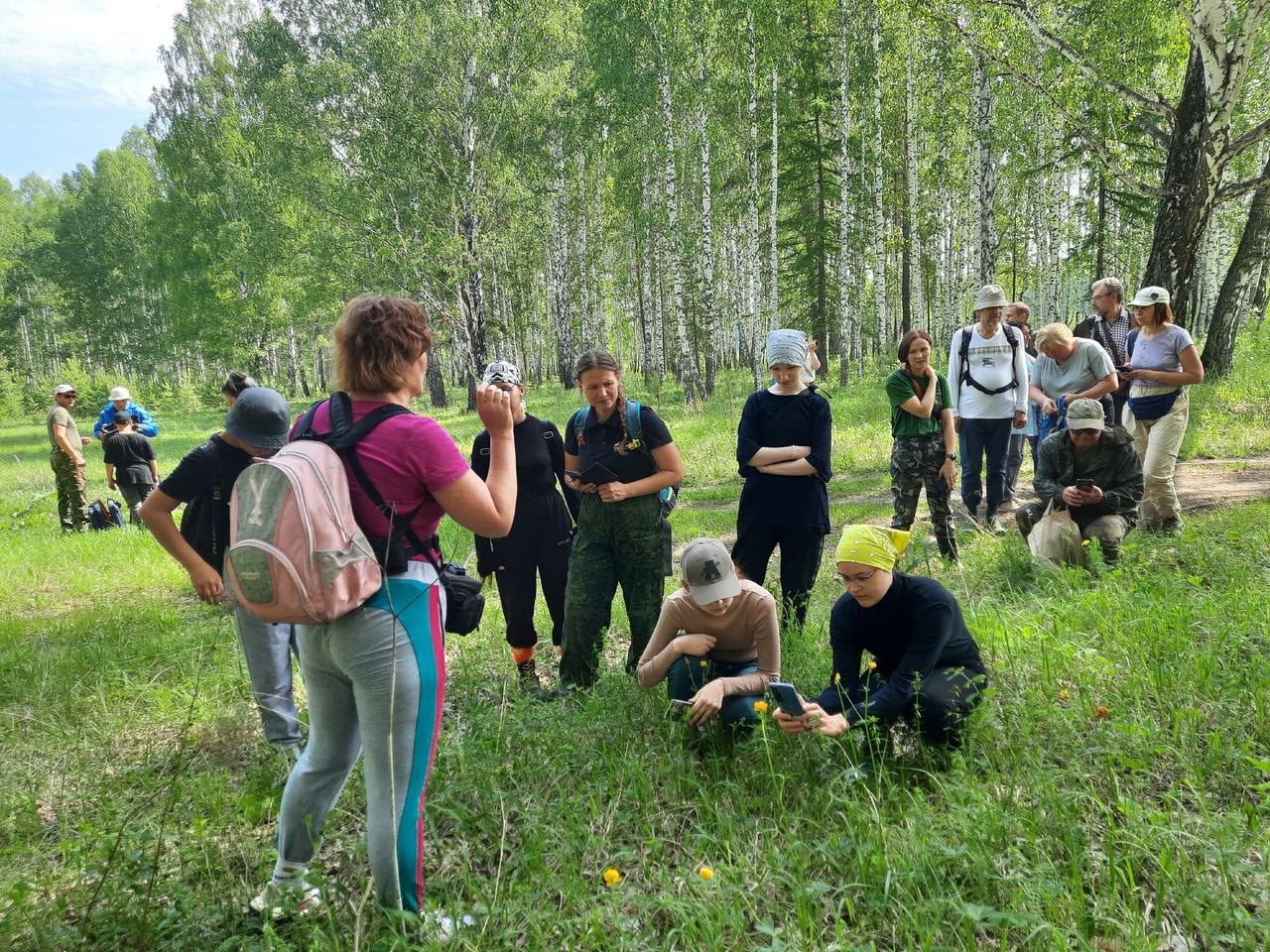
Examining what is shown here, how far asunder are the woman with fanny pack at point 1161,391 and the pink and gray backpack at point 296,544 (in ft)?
19.4

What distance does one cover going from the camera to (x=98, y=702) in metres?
4.37

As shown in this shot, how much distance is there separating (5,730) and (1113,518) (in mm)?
6955

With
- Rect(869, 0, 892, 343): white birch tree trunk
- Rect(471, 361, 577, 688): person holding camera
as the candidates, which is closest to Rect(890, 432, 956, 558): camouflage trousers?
Rect(471, 361, 577, 688): person holding camera

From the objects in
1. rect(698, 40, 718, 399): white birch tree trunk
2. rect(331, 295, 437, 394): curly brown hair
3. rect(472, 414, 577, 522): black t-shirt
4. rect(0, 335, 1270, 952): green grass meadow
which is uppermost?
rect(698, 40, 718, 399): white birch tree trunk

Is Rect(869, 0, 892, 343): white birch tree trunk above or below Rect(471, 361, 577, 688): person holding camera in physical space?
above

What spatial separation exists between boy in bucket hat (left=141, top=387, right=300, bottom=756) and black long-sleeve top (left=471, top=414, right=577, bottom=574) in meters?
1.13

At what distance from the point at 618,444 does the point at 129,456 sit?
25.4ft

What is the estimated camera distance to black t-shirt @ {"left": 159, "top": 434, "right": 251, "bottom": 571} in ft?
11.1

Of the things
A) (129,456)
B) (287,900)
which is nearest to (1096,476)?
(287,900)

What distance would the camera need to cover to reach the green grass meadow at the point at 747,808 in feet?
7.09

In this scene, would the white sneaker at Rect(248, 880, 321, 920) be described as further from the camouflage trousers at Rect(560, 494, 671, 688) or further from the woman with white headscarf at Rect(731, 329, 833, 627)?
the woman with white headscarf at Rect(731, 329, 833, 627)

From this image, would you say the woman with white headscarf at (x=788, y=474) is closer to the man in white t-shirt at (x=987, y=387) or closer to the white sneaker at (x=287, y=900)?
the man in white t-shirt at (x=987, y=387)

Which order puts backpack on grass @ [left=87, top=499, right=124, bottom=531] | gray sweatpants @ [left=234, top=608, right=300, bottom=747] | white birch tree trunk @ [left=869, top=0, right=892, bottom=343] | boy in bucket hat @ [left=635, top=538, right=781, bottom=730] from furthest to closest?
white birch tree trunk @ [left=869, top=0, right=892, bottom=343] → backpack on grass @ [left=87, top=499, right=124, bottom=531] → gray sweatpants @ [left=234, top=608, right=300, bottom=747] → boy in bucket hat @ [left=635, top=538, right=781, bottom=730]

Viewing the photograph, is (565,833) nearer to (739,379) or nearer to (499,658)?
(499,658)
